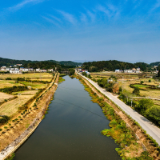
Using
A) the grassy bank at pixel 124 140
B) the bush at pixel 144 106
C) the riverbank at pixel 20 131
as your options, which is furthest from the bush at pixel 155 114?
the riverbank at pixel 20 131

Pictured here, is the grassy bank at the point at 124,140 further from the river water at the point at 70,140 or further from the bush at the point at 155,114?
the bush at the point at 155,114

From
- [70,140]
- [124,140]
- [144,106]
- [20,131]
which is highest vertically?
[144,106]

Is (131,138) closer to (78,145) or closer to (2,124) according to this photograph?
(78,145)

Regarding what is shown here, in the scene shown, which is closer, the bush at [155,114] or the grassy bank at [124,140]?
the grassy bank at [124,140]

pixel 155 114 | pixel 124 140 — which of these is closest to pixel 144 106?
pixel 155 114

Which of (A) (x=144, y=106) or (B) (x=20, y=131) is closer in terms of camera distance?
(B) (x=20, y=131)

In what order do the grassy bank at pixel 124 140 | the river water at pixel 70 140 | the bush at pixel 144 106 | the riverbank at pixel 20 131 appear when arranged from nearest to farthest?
the grassy bank at pixel 124 140 < the river water at pixel 70 140 < the riverbank at pixel 20 131 < the bush at pixel 144 106

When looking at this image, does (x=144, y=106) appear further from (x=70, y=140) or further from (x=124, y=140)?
(x=70, y=140)

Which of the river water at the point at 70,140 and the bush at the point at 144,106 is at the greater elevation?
the bush at the point at 144,106

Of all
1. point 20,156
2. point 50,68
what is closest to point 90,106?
point 20,156

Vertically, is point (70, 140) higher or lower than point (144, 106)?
lower
